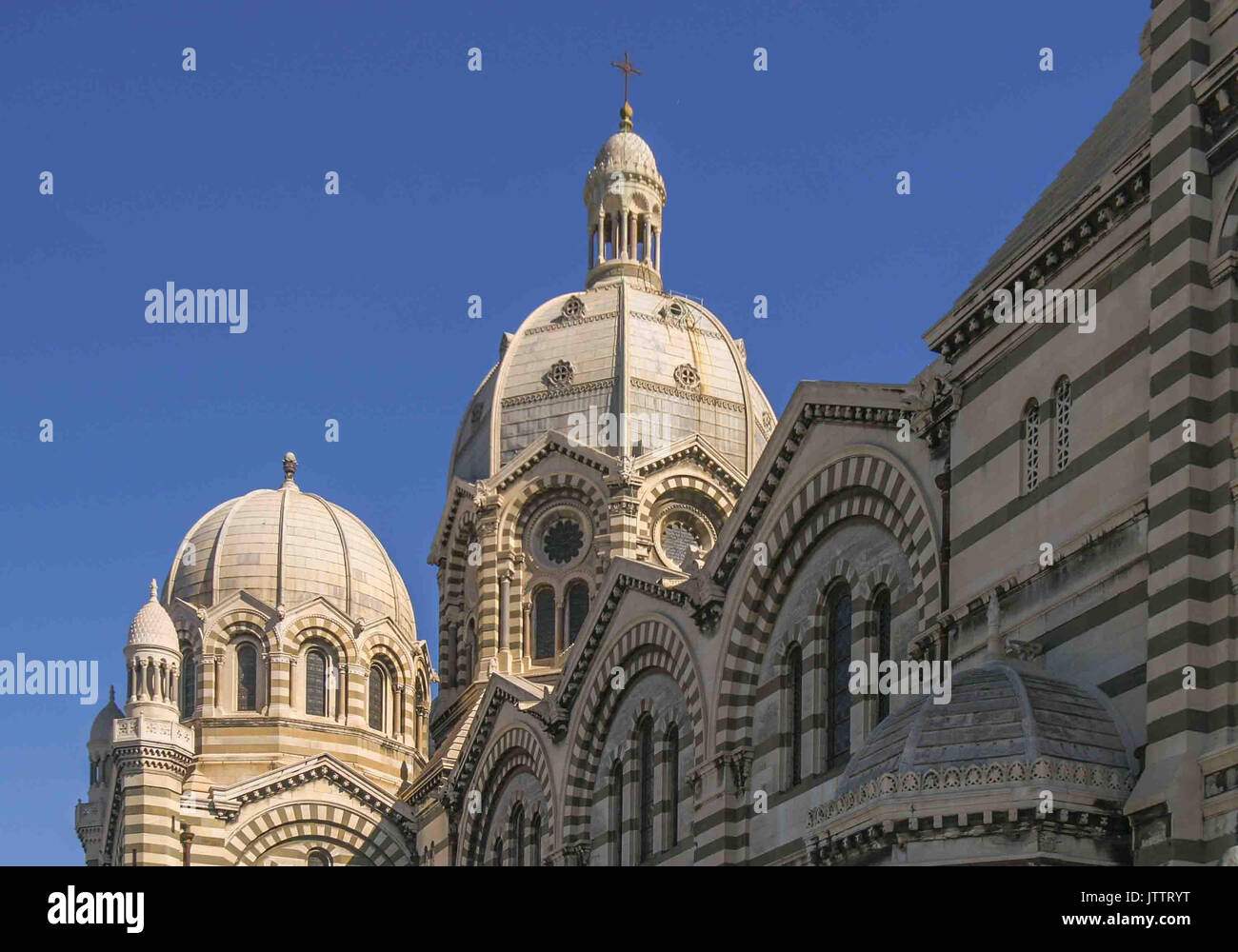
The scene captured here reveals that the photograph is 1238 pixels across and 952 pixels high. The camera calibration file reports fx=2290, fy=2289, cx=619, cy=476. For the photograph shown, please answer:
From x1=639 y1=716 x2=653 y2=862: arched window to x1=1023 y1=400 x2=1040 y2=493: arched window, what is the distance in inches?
569

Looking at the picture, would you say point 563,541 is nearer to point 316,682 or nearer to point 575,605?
point 575,605

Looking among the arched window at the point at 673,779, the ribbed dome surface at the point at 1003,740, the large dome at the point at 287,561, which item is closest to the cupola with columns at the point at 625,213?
the large dome at the point at 287,561

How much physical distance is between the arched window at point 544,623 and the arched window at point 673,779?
58.0 ft

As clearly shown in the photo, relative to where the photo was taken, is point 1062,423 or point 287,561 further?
point 287,561

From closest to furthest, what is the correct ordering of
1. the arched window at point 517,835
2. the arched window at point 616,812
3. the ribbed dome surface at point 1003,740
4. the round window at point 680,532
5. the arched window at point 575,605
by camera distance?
the ribbed dome surface at point 1003,740
the arched window at point 616,812
the arched window at point 517,835
the arched window at point 575,605
the round window at point 680,532

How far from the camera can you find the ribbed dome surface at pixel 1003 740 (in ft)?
85.8

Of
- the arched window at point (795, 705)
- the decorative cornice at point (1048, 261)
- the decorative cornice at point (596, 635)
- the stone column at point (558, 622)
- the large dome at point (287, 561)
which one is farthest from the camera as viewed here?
the large dome at point (287, 561)

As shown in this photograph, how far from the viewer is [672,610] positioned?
4225cm

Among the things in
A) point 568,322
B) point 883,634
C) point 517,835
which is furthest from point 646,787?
point 568,322

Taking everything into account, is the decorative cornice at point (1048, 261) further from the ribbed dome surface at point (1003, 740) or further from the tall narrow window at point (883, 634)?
the ribbed dome surface at point (1003, 740)

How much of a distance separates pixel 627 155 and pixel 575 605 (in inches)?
616

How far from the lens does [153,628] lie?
205 feet

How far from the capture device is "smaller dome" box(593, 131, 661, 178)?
2697 inches
